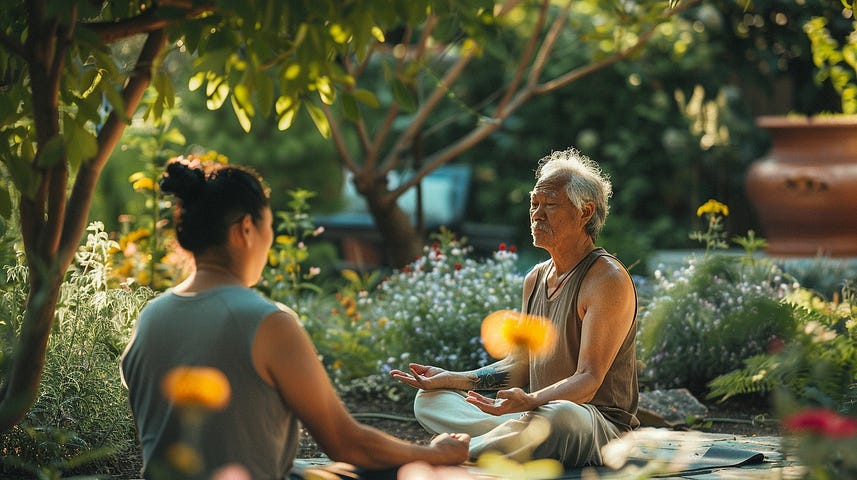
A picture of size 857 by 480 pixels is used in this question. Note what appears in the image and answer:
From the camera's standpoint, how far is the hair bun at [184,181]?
2197 millimetres

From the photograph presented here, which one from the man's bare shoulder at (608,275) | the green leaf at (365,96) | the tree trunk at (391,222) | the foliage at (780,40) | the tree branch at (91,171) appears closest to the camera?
the green leaf at (365,96)

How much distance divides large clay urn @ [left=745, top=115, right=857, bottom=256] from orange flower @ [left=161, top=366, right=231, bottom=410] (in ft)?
21.8

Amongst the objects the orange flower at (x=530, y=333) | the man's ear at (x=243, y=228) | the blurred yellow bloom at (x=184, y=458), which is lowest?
the blurred yellow bloom at (x=184, y=458)

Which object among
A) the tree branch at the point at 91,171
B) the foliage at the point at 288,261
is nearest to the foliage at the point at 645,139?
the foliage at the point at 288,261

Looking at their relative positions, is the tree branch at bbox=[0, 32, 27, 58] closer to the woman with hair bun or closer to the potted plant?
the woman with hair bun

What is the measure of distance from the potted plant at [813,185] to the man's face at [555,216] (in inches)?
203

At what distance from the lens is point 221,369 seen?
214 centimetres

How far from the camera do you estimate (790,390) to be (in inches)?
151

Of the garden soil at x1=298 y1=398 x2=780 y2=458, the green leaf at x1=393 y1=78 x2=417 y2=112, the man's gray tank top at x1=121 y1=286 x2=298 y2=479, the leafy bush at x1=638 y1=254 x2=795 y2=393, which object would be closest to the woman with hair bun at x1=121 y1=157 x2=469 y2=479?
the man's gray tank top at x1=121 y1=286 x2=298 y2=479

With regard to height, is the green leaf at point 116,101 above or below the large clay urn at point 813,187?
below

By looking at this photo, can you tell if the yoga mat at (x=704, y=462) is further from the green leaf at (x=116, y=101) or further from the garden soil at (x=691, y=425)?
the green leaf at (x=116, y=101)

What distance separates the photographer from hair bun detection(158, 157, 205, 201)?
220cm

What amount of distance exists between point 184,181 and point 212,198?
6 centimetres

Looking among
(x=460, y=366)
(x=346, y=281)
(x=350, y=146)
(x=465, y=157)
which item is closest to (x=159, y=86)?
(x=460, y=366)
